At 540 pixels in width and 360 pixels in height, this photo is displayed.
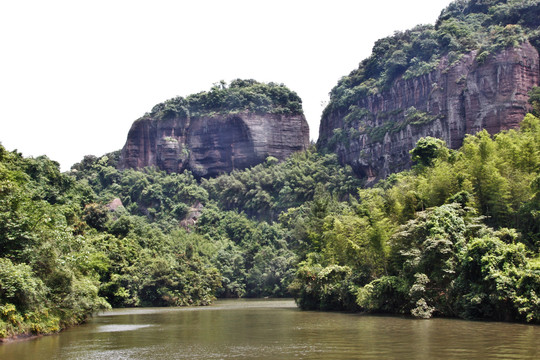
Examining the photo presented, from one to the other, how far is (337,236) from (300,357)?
2149 cm

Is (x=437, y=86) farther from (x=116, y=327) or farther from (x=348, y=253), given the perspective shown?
(x=116, y=327)

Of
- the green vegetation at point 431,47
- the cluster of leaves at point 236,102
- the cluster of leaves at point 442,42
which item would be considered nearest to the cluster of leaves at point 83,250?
the cluster of leaves at point 236,102

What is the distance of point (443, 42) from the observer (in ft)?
244

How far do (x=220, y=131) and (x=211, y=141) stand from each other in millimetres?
2639

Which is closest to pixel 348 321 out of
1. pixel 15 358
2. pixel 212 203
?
pixel 15 358

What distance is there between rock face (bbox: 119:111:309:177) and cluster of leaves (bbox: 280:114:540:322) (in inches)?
2501

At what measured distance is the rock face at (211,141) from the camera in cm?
10244

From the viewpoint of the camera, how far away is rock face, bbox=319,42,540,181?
58.7 metres

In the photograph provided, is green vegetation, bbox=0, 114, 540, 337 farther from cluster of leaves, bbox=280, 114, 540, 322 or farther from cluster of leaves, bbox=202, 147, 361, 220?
cluster of leaves, bbox=202, 147, 361, 220

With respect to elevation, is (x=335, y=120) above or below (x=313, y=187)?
above

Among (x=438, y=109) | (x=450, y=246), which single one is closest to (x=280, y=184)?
(x=438, y=109)

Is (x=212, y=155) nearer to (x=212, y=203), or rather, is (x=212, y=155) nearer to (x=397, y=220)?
(x=212, y=203)

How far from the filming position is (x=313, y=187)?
83.8 m

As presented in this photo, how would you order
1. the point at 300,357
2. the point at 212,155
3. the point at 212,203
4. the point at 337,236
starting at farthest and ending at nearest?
1. the point at 212,155
2. the point at 212,203
3. the point at 337,236
4. the point at 300,357
